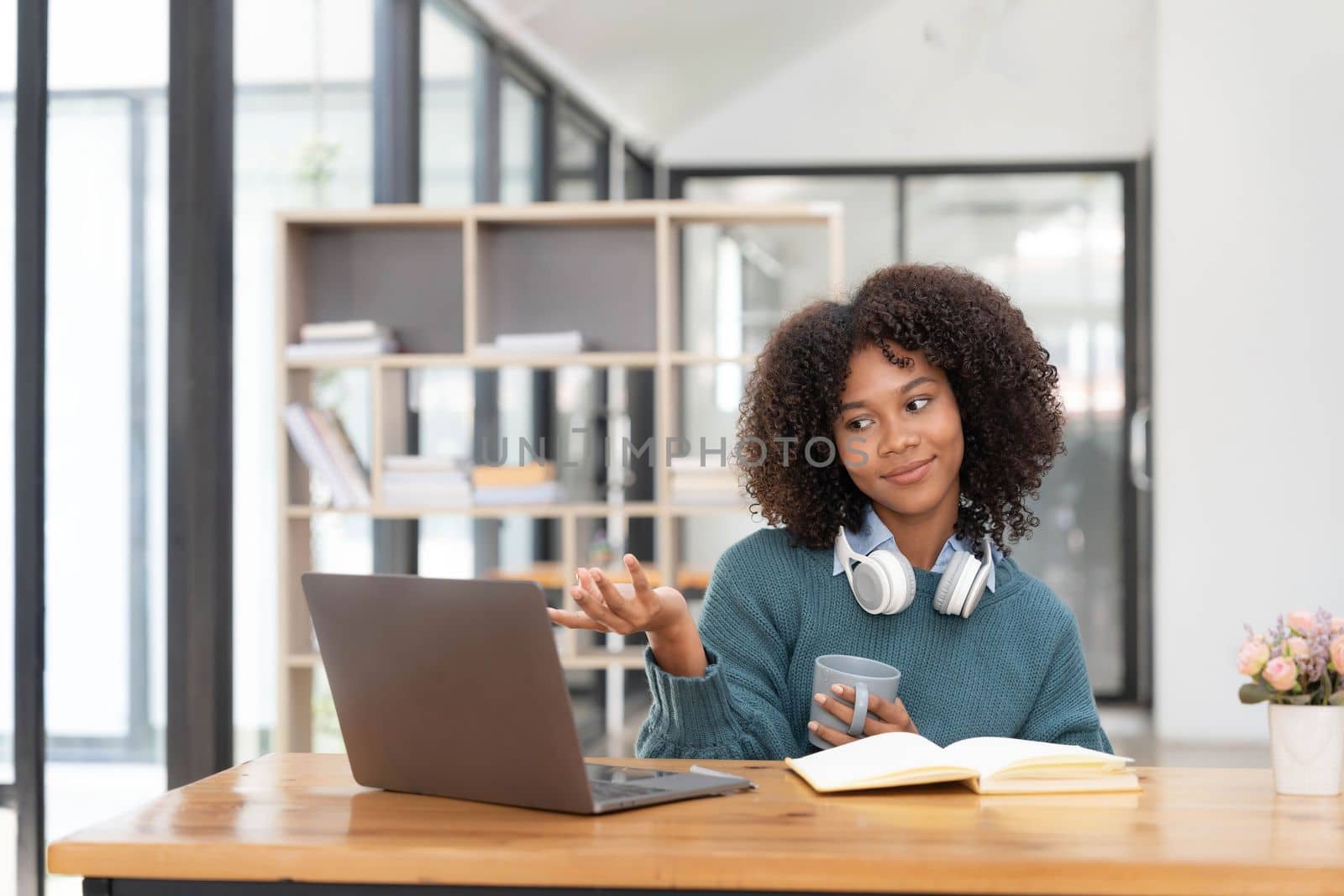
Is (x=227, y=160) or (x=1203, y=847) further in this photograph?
(x=227, y=160)

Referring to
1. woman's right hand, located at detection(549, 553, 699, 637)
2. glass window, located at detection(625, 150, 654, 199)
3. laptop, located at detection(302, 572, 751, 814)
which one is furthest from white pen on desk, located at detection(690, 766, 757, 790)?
glass window, located at detection(625, 150, 654, 199)

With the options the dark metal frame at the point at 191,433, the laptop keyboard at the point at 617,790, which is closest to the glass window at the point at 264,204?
the dark metal frame at the point at 191,433

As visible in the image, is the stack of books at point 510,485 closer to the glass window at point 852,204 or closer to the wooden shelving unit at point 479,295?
the wooden shelving unit at point 479,295

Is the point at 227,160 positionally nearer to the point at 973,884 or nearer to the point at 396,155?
Answer: the point at 396,155

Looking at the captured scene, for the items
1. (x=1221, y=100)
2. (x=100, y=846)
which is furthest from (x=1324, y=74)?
(x=100, y=846)

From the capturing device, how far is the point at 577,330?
12.5 feet

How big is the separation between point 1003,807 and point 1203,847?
0.20 m

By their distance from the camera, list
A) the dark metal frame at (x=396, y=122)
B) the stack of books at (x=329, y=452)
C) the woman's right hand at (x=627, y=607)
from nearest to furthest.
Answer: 1. the woman's right hand at (x=627, y=607)
2. the stack of books at (x=329, y=452)
3. the dark metal frame at (x=396, y=122)

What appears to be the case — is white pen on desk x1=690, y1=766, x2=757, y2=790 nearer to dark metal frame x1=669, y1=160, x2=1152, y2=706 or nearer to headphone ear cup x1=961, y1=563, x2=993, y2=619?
headphone ear cup x1=961, y1=563, x2=993, y2=619

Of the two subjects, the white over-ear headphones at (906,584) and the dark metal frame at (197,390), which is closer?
the white over-ear headphones at (906,584)

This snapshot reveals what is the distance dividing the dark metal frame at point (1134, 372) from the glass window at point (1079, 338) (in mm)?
27

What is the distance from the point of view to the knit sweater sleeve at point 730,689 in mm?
1577

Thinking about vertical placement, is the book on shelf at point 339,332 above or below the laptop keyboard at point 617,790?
above

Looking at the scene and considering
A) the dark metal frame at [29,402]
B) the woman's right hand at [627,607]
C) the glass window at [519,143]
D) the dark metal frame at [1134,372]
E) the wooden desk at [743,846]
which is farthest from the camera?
the dark metal frame at [1134,372]
